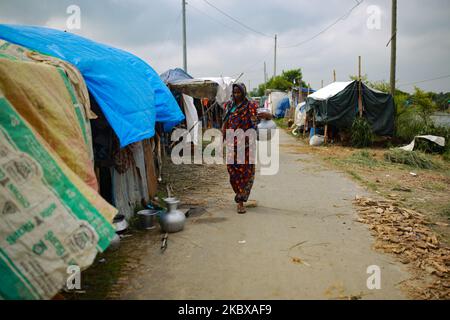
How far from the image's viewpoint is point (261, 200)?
5930 millimetres

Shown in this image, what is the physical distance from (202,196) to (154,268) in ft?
9.59

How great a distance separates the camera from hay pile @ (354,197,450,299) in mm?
3066

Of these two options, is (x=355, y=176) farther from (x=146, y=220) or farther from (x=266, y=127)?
(x=266, y=127)

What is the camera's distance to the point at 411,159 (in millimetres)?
9508

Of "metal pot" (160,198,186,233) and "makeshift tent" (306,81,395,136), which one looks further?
"makeshift tent" (306,81,395,136)

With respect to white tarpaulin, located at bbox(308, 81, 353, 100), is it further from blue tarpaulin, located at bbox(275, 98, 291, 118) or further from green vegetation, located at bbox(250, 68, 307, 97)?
green vegetation, located at bbox(250, 68, 307, 97)

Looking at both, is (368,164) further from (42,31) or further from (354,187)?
(42,31)

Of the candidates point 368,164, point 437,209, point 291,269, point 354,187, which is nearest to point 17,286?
point 291,269

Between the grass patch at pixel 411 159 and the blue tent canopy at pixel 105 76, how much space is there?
25.8 ft

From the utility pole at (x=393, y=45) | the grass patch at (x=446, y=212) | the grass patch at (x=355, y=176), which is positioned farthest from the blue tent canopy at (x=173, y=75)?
the utility pole at (x=393, y=45)

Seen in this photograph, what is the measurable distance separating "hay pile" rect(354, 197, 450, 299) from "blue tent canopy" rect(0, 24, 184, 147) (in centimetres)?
337

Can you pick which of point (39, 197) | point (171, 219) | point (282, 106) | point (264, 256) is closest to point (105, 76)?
point (171, 219)

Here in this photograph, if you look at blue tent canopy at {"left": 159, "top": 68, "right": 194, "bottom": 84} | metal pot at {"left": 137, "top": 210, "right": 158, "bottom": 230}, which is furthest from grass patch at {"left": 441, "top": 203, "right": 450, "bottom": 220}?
blue tent canopy at {"left": 159, "top": 68, "right": 194, "bottom": 84}

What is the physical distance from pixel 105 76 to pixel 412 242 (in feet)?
14.0
